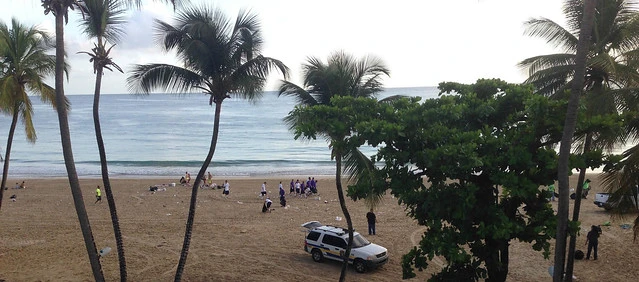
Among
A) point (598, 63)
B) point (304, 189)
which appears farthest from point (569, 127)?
point (304, 189)

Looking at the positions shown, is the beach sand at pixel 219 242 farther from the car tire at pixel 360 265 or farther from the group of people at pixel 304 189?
the group of people at pixel 304 189

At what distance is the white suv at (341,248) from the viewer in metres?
15.5

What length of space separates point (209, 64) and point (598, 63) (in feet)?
27.2

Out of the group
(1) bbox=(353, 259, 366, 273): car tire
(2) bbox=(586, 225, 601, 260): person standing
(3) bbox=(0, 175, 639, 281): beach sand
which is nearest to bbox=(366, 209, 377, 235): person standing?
(3) bbox=(0, 175, 639, 281): beach sand

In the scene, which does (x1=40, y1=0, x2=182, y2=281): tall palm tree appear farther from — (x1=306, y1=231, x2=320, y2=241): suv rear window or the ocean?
the ocean

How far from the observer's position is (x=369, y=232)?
2023 cm

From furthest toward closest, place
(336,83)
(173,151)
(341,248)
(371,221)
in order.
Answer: (173,151), (371,221), (341,248), (336,83)

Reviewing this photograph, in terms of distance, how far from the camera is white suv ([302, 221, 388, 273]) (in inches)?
609

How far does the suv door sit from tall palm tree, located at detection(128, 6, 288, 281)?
6082 mm

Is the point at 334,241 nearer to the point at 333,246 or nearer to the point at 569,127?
the point at 333,246

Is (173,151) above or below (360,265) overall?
above

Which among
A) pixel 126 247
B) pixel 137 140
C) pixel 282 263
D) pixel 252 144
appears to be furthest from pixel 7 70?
pixel 137 140

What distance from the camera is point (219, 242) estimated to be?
1898 cm

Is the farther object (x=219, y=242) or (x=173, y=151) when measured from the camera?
(x=173, y=151)
